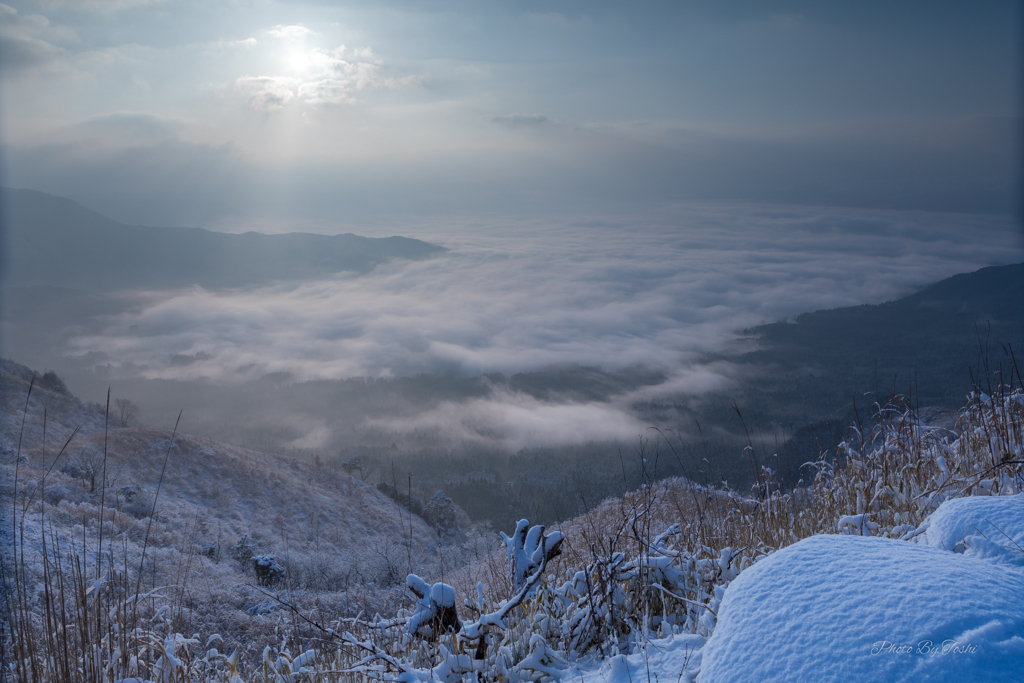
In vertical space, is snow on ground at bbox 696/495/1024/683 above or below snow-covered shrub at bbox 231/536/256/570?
above

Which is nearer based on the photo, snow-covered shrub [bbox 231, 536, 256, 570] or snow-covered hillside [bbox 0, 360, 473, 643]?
snow-covered hillside [bbox 0, 360, 473, 643]

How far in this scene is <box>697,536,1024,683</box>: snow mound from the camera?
1.29m

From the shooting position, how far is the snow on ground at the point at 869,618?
4.24 ft

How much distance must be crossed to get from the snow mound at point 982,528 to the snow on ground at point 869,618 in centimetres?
16

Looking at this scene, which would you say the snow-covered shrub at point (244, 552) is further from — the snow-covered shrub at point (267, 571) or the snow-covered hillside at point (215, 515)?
the snow-covered shrub at point (267, 571)

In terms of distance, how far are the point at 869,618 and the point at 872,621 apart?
0.04 feet

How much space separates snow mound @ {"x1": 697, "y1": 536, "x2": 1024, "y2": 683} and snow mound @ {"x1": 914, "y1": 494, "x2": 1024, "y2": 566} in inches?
13.3

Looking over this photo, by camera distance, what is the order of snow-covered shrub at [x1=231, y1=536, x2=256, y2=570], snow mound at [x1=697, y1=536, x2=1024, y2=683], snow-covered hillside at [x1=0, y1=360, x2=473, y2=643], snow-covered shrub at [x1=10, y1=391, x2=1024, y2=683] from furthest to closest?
snow-covered shrub at [x1=231, y1=536, x2=256, y2=570] < snow-covered hillside at [x1=0, y1=360, x2=473, y2=643] < snow-covered shrub at [x1=10, y1=391, x2=1024, y2=683] < snow mound at [x1=697, y1=536, x2=1024, y2=683]

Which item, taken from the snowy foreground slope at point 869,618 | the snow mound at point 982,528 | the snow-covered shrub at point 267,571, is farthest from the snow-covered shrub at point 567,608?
the snow-covered shrub at point 267,571

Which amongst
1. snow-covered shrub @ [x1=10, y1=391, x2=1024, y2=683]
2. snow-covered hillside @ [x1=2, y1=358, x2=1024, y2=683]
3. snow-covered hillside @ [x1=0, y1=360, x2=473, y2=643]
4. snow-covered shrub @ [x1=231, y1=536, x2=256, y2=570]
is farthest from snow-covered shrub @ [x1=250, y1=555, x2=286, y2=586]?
snow-covered shrub @ [x1=10, y1=391, x2=1024, y2=683]

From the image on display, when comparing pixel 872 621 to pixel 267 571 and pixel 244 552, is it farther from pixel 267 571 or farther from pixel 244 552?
pixel 244 552

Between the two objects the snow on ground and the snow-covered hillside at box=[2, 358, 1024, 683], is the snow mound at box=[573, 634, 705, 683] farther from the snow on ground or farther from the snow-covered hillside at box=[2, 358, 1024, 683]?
the snow on ground

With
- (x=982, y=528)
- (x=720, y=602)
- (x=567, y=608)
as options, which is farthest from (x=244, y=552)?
(x=982, y=528)

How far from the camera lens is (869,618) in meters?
1.42
